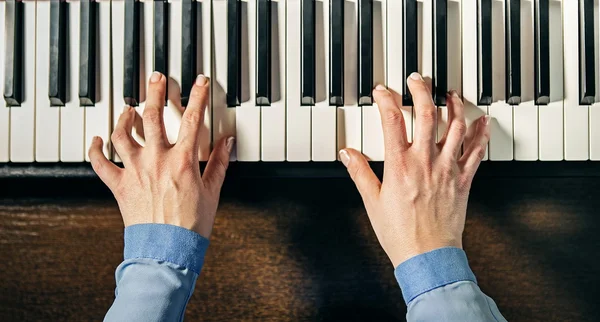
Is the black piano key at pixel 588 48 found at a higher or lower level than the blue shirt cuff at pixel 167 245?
higher

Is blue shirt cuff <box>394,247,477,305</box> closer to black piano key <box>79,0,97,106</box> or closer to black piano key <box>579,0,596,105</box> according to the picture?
black piano key <box>579,0,596,105</box>

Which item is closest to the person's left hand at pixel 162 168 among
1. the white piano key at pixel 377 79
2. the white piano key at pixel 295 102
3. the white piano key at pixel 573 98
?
the white piano key at pixel 295 102

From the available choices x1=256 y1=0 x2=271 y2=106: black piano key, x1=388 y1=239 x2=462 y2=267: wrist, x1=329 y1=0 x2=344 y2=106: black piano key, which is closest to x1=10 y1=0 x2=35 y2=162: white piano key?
x1=256 y1=0 x2=271 y2=106: black piano key

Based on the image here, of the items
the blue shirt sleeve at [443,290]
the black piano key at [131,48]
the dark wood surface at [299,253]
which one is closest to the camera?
the blue shirt sleeve at [443,290]

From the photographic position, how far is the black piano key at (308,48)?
0.76 metres

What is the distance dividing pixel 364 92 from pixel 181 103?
314 mm

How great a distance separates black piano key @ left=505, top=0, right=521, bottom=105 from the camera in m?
0.76

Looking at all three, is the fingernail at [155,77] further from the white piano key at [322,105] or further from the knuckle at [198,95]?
the white piano key at [322,105]

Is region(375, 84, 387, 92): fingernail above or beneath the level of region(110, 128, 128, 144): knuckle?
above

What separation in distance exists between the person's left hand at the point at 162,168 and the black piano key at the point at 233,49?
4cm

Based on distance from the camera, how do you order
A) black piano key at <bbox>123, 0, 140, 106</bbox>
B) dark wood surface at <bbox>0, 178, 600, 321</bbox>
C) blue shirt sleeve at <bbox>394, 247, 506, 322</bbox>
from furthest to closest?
1. dark wood surface at <bbox>0, 178, 600, 321</bbox>
2. black piano key at <bbox>123, 0, 140, 106</bbox>
3. blue shirt sleeve at <bbox>394, 247, 506, 322</bbox>

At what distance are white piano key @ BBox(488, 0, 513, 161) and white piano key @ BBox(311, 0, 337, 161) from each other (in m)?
0.28

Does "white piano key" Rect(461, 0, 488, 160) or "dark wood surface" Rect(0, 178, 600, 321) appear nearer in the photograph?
"white piano key" Rect(461, 0, 488, 160)

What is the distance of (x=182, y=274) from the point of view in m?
0.72
